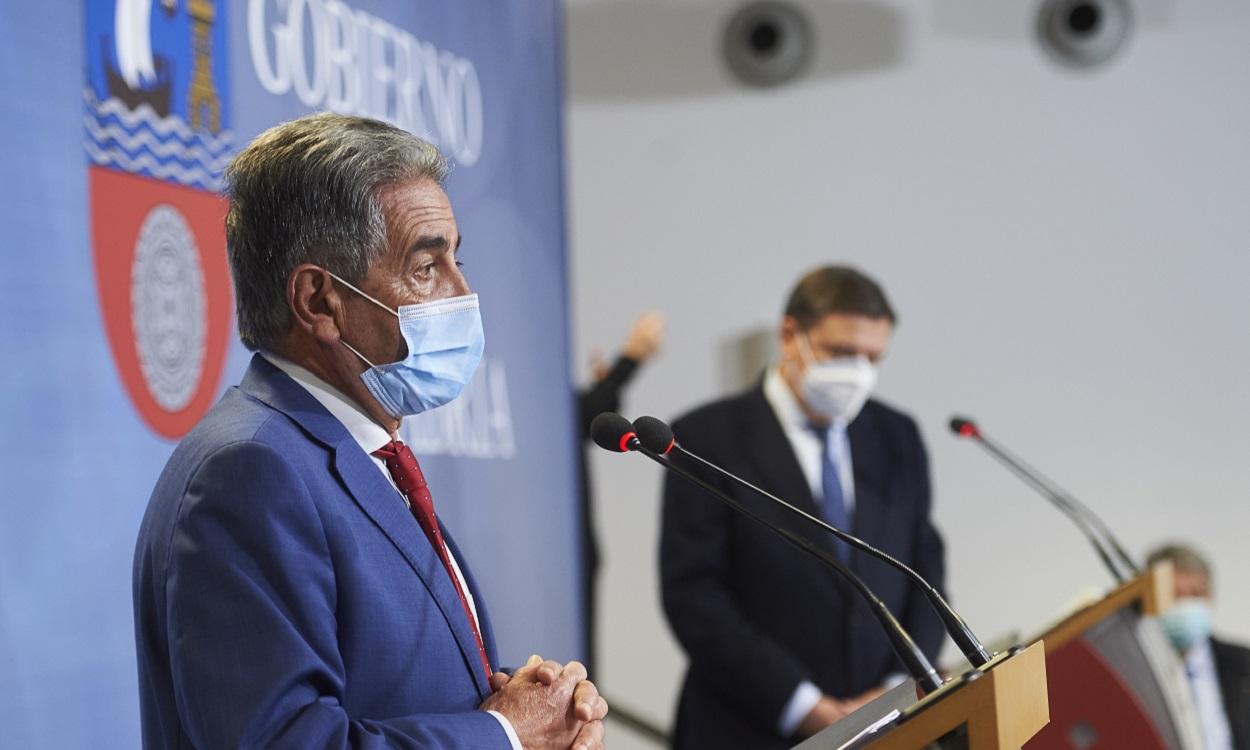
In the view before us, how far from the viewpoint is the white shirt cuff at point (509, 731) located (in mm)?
1548

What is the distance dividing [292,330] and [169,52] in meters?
1.03

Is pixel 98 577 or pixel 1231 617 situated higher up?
pixel 98 577

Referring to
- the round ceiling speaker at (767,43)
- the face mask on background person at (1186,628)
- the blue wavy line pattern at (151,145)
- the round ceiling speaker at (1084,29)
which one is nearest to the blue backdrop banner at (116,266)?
the blue wavy line pattern at (151,145)

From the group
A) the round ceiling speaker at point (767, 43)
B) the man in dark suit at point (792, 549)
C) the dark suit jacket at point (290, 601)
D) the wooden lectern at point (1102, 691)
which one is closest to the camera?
the dark suit jacket at point (290, 601)

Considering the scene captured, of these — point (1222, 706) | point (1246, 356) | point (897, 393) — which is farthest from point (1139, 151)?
point (1222, 706)

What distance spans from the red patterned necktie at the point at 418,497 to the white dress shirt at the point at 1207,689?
2.35 meters

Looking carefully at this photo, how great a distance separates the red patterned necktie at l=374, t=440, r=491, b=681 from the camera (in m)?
1.71

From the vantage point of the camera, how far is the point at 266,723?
1.39 m

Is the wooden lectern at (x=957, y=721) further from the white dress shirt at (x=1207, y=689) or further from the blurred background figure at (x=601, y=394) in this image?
the blurred background figure at (x=601, y=394)

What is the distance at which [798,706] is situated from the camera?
303 cm

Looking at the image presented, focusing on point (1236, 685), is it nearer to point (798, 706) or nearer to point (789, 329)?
point (798, 706)

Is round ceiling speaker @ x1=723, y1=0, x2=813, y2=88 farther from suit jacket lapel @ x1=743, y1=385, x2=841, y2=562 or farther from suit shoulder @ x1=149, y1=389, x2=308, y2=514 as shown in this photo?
suit shoulder @ x1=149, y1=389, x2=308, y2=514

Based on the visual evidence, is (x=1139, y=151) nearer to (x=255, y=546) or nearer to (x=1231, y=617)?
(x=1231, y=617)

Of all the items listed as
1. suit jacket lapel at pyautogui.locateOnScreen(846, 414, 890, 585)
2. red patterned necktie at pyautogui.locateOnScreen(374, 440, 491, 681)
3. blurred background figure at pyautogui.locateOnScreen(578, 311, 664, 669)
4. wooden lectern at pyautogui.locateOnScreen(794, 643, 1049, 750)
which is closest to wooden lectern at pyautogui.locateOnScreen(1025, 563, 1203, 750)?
suit jacket lapel at pyautogui.locateOnScreen(846, 414, 890, 585)
